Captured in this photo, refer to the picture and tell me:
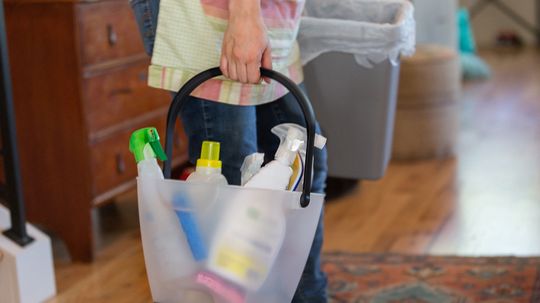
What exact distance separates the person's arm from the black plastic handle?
0.02 m

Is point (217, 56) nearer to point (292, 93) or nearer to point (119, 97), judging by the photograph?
point (292, 93)

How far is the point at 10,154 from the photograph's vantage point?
187 centimetres

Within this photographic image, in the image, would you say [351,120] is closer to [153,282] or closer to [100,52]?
[100,52]

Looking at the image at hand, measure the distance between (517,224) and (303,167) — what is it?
1.29 meters

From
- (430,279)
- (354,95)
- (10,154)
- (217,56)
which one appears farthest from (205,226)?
(354,95)

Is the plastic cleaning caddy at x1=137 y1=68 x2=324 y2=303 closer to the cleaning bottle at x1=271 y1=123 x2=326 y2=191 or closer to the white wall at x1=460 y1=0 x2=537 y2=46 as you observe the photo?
the cleaning bottle at x1=271 y1=123 x2=326 y2=191

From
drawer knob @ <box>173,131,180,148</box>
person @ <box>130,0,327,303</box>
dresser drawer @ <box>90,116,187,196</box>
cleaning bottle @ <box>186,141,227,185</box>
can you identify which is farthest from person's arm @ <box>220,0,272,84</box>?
drawer knob @ <box>173,131,180,148</box>

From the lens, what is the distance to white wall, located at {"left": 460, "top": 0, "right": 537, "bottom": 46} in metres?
5.95

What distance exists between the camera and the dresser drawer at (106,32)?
209cm

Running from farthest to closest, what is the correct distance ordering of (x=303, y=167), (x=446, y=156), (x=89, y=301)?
1. (x=446, y=156)
2. (x=89, y=301)
3. (x=303, y=167)

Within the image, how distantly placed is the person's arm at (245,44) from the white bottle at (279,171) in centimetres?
10

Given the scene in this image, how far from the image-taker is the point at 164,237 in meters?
1.19

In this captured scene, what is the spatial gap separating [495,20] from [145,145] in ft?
17.0

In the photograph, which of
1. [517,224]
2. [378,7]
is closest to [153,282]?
[378,7]
